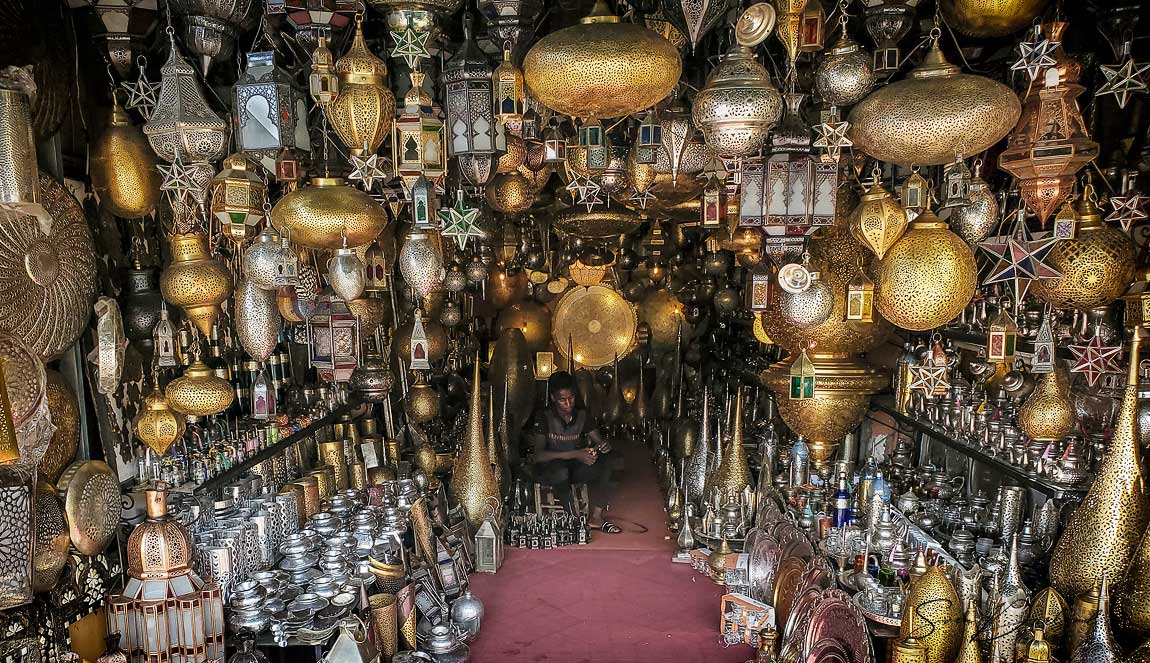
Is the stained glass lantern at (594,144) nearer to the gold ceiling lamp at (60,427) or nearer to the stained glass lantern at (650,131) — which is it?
the stained glass lantern at (650,131)

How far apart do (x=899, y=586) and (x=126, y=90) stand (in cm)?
292

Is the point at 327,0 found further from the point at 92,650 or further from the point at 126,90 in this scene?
the point at 92,650

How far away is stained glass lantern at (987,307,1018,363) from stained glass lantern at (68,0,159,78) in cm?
255

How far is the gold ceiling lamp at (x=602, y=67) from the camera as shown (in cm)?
159

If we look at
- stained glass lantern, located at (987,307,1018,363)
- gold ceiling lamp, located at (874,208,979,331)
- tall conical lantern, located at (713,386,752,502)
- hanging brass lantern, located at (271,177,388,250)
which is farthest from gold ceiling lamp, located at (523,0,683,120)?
tall conical lantern, located at (713,386,752,502)

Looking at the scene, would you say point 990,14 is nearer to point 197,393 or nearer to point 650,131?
point 650,131

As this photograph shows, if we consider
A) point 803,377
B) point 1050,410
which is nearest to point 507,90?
point 803,377

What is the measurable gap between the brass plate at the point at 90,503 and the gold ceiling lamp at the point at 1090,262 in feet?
8.66

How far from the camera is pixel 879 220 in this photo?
211 centimetres

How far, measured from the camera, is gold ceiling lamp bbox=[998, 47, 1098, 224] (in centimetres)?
174

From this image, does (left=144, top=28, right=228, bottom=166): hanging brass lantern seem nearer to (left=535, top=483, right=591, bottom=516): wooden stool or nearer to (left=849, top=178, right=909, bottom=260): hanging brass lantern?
(left=849, top=178, right=909, bottom=260): hanging brass lantern

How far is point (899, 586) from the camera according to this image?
2.61 m

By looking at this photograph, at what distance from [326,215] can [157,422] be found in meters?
0.91

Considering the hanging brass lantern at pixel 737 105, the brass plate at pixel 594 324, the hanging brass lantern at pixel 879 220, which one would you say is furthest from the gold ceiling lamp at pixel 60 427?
the brass plate at pixel 594 324
